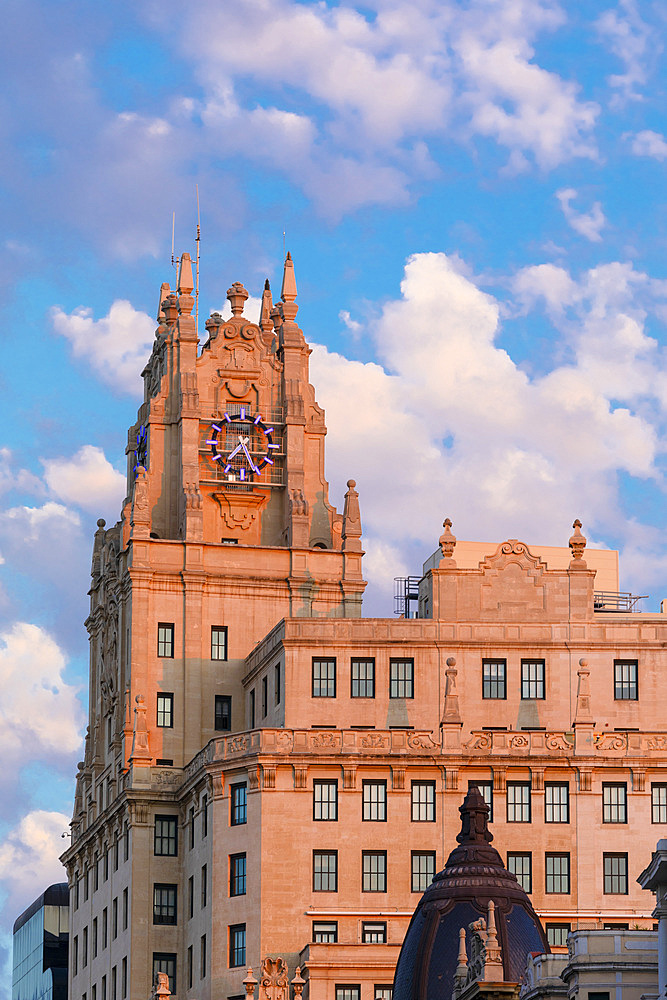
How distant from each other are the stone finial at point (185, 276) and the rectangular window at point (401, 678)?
3594 centimetres

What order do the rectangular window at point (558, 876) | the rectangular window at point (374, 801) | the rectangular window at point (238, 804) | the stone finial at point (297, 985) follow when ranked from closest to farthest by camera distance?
the stone finial at point (297, 985), the rectangular window at point (558, 876), the rectangular window at point (374, 801), the rectangular window at point (238, 804)

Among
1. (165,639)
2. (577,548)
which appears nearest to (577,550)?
(577,548)

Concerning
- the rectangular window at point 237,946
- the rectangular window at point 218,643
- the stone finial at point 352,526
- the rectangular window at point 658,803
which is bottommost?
the rectangular window at point 237,946

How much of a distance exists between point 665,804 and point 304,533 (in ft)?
107

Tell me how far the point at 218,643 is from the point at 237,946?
24640 millimetres

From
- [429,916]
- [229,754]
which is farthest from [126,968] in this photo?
[429,916]

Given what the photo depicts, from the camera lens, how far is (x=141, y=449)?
17688cm

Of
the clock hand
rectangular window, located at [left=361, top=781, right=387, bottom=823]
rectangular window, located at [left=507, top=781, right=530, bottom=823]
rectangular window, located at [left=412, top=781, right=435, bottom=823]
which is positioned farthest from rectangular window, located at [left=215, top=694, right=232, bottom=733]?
rectangular window, located at [left=507, top=781, right=530, bottom=823]

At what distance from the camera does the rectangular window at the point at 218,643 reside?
167 meters

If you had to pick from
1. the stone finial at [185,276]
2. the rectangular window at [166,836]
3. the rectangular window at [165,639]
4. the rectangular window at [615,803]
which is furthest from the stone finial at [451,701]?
the stone finial at [185,276]

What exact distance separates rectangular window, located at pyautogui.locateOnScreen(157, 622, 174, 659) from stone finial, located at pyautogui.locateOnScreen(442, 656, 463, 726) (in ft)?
71.0

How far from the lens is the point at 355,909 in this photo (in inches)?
5782

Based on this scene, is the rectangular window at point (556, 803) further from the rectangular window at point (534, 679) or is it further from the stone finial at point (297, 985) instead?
the stone finial at point (297, 985)

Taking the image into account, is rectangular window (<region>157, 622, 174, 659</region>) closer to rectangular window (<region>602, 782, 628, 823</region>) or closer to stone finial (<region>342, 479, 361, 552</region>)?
stone finial (<region>342, 479, 361, 552</region>)
